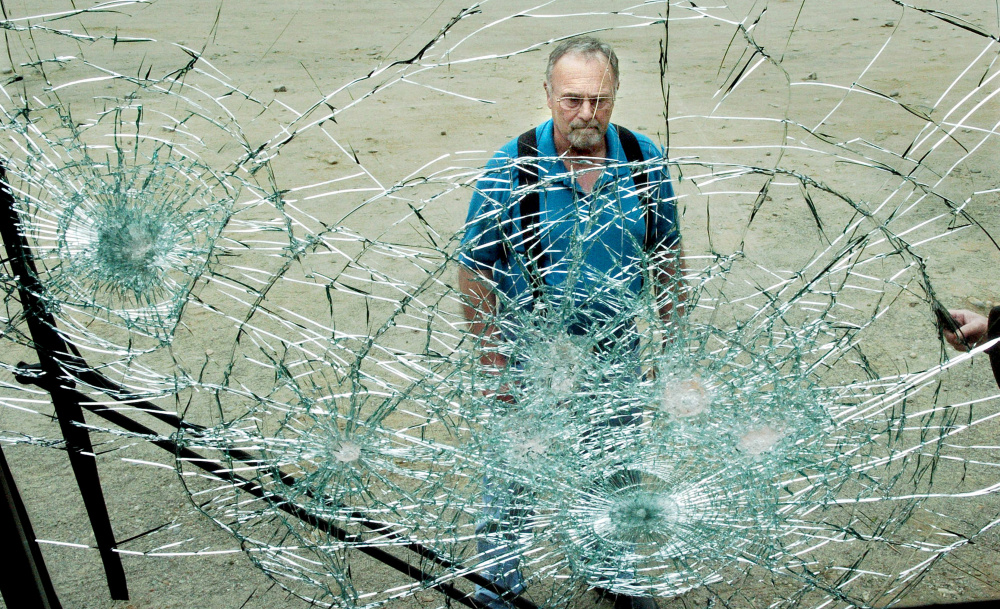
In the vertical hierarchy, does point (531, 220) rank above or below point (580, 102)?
below

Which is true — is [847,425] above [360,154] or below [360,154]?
below

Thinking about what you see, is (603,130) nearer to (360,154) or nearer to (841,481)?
(841,481)

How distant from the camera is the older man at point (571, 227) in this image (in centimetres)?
A: 119

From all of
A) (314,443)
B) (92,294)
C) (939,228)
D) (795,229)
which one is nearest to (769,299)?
(314,443)

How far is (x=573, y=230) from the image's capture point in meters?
1.23

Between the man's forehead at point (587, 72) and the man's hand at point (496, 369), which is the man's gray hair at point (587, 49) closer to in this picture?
the man's forehead at point (587, 72)

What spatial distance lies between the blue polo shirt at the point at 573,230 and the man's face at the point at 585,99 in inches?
2.2

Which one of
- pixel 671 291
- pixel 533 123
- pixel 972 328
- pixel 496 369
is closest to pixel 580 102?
pixel 671 291

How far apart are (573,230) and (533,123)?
3.99 meters

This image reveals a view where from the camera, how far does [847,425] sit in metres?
1.17

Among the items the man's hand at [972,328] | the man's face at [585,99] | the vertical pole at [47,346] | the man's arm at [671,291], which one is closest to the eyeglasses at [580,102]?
the man's face at [585,99]

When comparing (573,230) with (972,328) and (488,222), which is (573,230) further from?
(972,328)

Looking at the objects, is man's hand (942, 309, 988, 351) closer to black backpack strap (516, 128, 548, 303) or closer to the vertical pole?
black backpack strap (516, 128, 548, 303)

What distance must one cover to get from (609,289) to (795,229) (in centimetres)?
277
